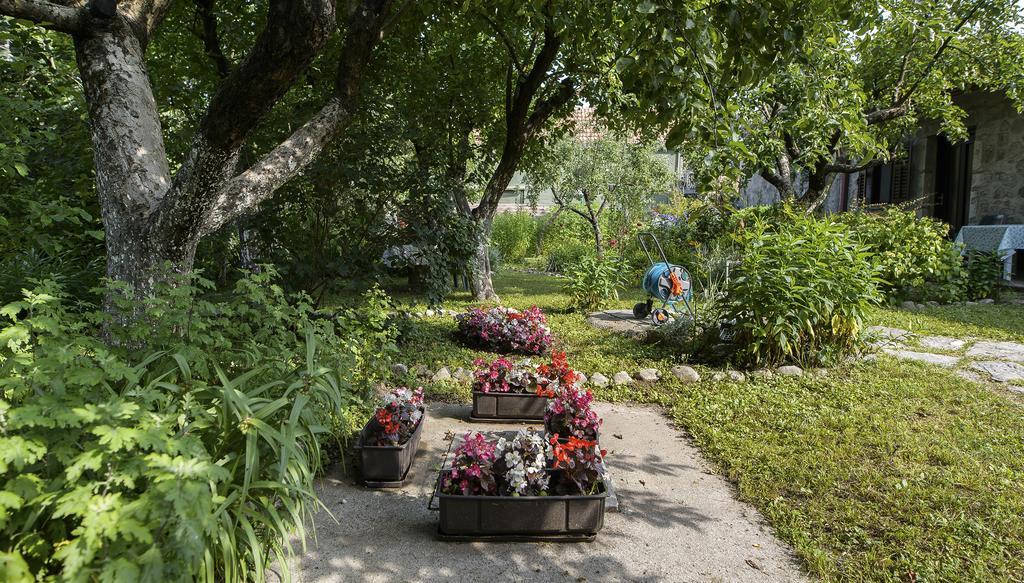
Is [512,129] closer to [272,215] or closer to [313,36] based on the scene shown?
[272,215]

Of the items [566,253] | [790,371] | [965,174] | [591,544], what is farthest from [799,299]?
[566,253]

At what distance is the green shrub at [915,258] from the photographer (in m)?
8.17

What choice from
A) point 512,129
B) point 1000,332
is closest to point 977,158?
point 1000,332

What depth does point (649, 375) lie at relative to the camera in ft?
16.9

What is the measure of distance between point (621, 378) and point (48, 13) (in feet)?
14.0

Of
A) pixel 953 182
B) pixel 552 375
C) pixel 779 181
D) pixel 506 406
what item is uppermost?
pixel 953 182

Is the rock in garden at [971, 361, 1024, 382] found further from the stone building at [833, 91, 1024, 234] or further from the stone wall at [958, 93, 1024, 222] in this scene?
the stone wall at [958, 93, 1024, 222]

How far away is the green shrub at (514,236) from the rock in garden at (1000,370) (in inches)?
509

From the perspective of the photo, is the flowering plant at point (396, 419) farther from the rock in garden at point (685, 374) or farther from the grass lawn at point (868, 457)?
the rock in garden at point (685, 374)

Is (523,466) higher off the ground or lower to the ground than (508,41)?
lower

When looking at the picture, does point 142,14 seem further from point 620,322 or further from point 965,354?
point 965,354

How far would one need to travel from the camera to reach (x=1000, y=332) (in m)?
6.40

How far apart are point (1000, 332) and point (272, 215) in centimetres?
738

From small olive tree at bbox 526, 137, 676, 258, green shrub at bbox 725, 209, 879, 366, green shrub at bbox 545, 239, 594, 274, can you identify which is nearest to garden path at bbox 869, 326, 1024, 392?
Answer: green shrub at bbox 725, 209, 879, 366
